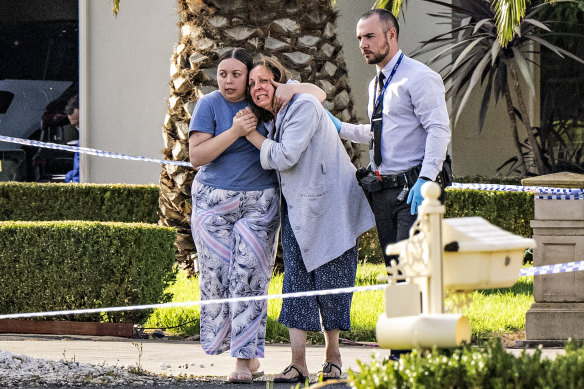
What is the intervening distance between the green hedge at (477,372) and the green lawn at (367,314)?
3892 mm

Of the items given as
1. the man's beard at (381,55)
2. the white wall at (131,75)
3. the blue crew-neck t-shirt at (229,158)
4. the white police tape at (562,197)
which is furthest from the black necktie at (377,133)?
the white wall at (131,75)

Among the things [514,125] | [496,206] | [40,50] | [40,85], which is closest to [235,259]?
[496,206]

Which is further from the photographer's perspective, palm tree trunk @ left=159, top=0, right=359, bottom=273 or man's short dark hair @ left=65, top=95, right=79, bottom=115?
man's short dark hair @ left=65, top=95, right=79, bottom=115

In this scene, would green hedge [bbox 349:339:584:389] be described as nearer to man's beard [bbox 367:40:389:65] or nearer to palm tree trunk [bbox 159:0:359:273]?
man's beard [bbox 367:40:389:65]

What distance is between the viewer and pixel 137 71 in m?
12.0

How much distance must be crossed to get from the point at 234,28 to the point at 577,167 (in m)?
5.08

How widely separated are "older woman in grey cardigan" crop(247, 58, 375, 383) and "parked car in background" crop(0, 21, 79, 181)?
24.1 ft

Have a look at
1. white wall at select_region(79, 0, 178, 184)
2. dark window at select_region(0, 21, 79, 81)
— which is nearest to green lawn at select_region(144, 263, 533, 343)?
white wall at select_region(79, 0, 178, 184)

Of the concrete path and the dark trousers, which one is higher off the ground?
the dark trousers

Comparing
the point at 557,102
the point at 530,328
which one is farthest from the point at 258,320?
the point at 557,102

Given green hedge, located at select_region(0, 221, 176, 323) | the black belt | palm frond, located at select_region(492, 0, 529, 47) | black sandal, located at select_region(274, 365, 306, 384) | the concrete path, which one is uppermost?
palm frond, located at select_region(492, 0, 529, 47)

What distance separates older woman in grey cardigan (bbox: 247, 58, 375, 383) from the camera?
5.27 m

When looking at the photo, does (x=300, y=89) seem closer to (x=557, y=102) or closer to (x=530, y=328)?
(x=530, y=328)

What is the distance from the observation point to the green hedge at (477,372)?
2.90 meters
